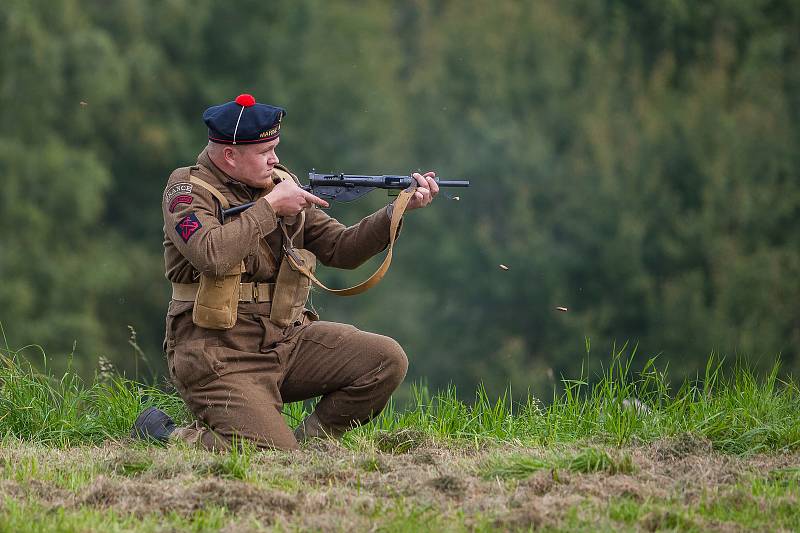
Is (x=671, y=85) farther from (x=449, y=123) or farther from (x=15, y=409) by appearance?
(x=15, y=409)

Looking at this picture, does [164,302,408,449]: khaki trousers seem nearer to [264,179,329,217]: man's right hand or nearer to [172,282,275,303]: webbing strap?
[172,282,275,303]: webbing strap

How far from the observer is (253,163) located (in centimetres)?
734

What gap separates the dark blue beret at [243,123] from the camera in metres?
7.29

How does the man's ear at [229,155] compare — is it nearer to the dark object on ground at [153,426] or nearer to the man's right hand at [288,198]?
the man's right hand at [288,198]

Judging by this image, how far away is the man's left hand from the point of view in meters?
7.53

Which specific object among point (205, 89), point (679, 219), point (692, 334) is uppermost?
point (205, 89)

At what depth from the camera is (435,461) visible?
21.4ft

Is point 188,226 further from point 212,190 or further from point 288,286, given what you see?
point 288,286

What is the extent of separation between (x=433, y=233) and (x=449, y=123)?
3925 millimetres

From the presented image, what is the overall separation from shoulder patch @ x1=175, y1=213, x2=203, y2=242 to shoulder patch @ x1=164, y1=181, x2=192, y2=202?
173mm

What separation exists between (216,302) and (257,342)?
1.26 feet

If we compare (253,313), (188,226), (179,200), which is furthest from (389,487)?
(179,200)

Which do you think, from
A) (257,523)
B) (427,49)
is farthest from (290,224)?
(427,49)

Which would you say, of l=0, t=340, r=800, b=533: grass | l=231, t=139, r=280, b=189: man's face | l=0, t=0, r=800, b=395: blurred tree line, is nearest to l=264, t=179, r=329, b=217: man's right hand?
l=231, t=139, r=280, b=189: man's face
